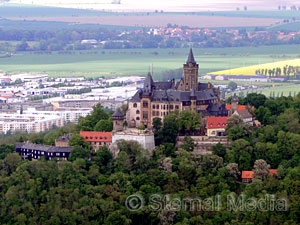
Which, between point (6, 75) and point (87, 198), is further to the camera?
point (6, 75)

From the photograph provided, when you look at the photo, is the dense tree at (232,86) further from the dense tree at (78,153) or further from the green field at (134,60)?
the dense tree at (78,153)

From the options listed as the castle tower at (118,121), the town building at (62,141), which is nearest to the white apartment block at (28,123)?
the town building at (62,141)

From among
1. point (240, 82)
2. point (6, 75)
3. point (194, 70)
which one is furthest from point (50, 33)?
point (194, 70)

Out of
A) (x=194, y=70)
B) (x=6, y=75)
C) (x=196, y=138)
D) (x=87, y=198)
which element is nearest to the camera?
(x=87, y=198)

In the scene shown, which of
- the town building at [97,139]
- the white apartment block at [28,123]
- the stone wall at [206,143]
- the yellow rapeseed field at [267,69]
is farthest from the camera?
the yellow rapeseed field at [267,69]

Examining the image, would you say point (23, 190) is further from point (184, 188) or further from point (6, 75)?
point (6, 75)

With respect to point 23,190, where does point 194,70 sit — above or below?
above

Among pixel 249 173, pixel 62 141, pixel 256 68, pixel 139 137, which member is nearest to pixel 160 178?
pixel 139 137
